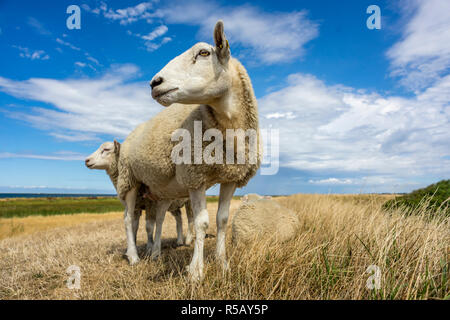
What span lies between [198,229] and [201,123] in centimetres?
153

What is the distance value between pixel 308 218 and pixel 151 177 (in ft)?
14.2

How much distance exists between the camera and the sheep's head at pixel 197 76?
308 cm

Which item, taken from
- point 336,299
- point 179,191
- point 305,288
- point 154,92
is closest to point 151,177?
point 179,191

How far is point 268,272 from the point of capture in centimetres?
296

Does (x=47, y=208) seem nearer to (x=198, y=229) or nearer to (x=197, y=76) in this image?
(x=198, y=229)

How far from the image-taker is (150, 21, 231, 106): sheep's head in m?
3.08

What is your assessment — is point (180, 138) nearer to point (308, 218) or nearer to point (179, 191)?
point (179, 191)

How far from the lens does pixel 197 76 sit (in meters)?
3.18

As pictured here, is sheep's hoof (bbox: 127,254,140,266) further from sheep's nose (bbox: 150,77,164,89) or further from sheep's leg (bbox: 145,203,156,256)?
sheep's nose (bbox: 150,77,164,89)

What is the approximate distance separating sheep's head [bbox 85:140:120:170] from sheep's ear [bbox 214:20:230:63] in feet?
13.7

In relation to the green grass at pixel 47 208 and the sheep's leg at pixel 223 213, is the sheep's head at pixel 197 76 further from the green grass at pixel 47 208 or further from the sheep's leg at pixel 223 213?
the green grass at pixel 47 208

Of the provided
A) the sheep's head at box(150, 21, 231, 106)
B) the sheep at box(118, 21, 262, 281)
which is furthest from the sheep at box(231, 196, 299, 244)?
the sheep's head at box(150, 21, 231, 106)

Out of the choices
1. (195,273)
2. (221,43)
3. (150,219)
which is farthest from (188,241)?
(221,43)

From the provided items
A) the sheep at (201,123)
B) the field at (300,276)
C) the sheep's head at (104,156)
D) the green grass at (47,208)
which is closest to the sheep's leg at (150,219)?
the sheep's head at (104,156)
